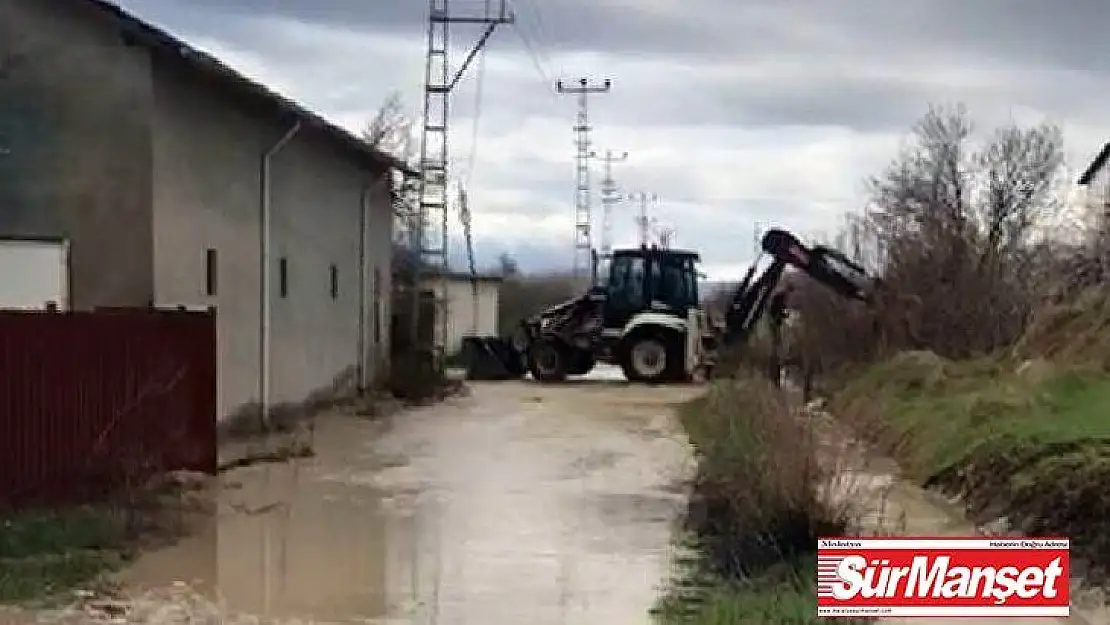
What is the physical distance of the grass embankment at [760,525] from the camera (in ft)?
33.2

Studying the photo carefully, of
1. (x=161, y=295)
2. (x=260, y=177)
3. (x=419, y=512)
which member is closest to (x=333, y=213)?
(x=260, y=177)

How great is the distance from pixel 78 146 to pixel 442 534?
717cm

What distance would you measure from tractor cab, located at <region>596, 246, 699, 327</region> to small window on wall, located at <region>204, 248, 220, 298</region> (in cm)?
1834

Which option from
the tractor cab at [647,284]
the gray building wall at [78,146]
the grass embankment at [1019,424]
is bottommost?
the grass embankment at [1019,424]

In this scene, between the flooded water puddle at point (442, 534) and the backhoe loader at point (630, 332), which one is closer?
the flooded water puddle at point (442, 534)

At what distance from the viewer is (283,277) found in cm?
2425

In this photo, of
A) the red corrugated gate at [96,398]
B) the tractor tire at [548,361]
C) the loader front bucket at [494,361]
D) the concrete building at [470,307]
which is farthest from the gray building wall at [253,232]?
the concrete building at [470,307]

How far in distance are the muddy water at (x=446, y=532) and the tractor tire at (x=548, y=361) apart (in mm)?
14413

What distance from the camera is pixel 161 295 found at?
1848cm

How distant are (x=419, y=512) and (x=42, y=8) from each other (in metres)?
7.60

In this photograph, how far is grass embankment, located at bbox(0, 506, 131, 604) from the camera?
36.8 ft

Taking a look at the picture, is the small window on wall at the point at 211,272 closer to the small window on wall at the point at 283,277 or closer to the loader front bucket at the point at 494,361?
the small window on wall at the point at 283,277

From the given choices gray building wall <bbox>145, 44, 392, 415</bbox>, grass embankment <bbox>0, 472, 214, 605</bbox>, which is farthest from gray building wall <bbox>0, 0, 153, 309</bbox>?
grass embankment <bbox>0, 472, 214, 605</bbox>

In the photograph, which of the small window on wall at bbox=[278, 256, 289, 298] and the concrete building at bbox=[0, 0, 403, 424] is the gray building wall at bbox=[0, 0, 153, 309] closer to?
the concrete building at bbox=[0, 0, 403, 424]
